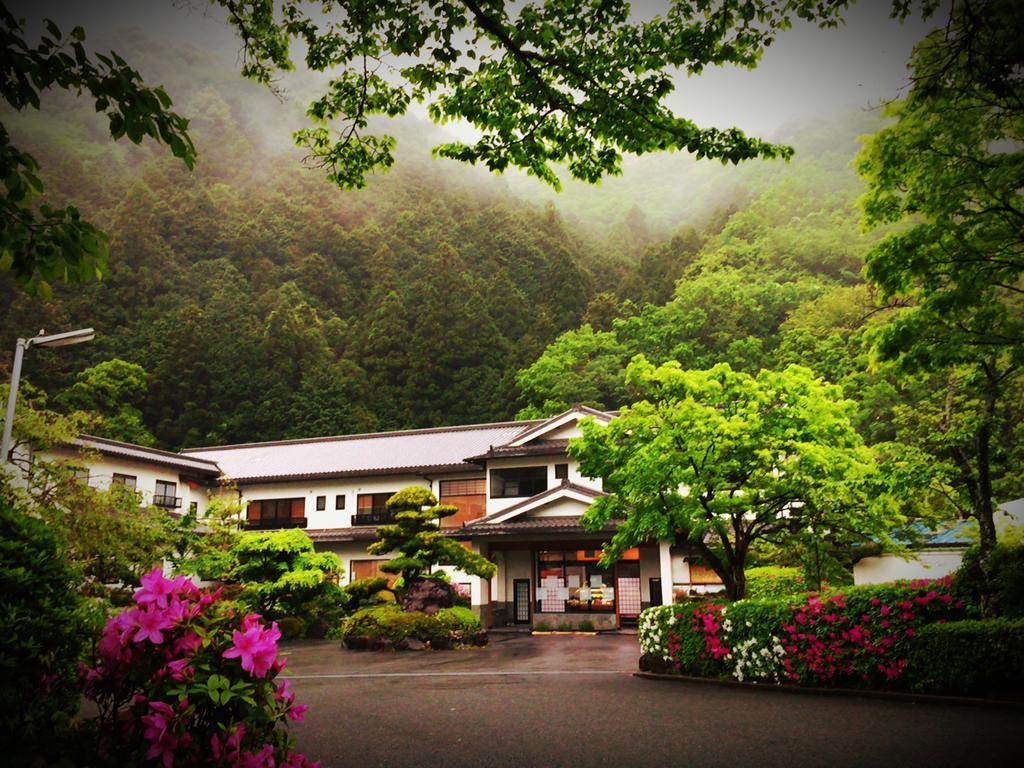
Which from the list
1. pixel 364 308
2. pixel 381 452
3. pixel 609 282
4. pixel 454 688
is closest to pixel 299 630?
pixel 381 452

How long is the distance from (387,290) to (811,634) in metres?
51.0

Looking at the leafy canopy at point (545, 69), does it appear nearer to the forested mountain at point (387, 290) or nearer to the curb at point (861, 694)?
the curb at point (861, 694)

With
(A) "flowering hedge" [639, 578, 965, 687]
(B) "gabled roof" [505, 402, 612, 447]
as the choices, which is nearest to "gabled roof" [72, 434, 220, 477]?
(B) "gabled roof" [505, 402, 612, 447]

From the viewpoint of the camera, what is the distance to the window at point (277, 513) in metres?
31.2

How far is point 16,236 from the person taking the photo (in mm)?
3531

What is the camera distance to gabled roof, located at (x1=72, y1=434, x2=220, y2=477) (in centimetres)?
2761

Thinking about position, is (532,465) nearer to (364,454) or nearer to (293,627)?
(364,454)

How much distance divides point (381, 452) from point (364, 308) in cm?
2738

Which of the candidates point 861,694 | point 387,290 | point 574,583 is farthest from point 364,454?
point 387,290

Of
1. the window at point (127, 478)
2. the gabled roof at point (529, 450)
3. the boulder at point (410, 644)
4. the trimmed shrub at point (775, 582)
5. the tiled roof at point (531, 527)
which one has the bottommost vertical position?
the boulder at point (410, 644)

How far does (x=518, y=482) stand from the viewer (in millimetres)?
28172

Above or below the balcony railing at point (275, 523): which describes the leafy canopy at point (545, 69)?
above

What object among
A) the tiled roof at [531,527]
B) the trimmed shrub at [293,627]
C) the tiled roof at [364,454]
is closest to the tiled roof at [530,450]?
the tiled roof at [364,454]

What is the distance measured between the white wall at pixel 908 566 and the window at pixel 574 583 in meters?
9.15
